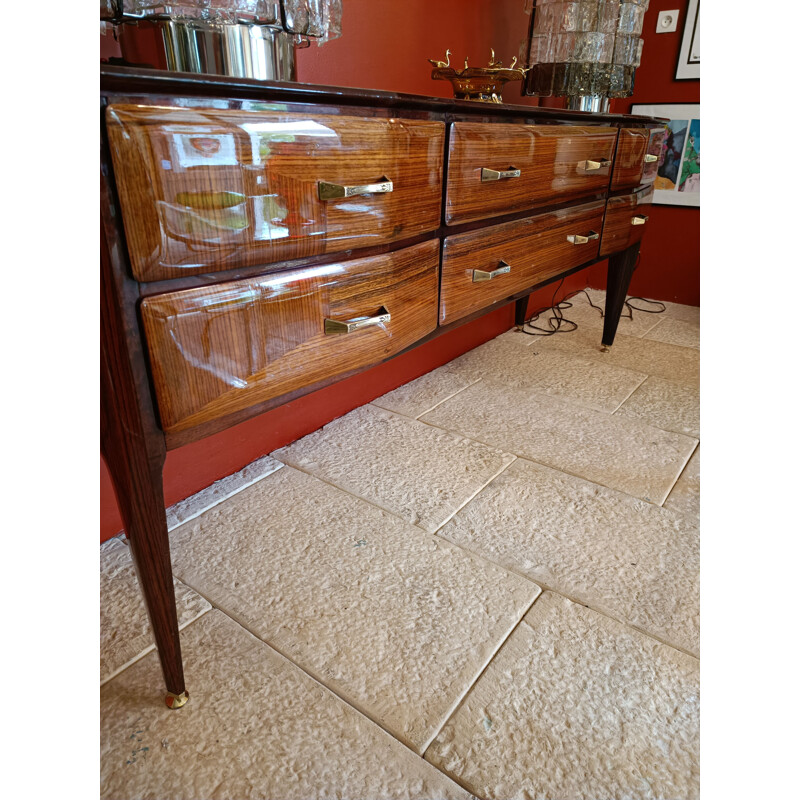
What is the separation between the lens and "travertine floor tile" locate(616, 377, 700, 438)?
5.48 feet

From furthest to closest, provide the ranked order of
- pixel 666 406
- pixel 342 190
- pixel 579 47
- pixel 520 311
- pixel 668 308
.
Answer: pixel 668 308, pixel 520 311, pixel 579 47, pixel 666 406, pixel 342 190

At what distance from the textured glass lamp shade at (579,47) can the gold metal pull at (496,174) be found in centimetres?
107

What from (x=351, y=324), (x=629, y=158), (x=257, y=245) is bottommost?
(x=351, y=324)

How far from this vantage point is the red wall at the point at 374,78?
1.32m

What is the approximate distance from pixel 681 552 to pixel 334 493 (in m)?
0.76

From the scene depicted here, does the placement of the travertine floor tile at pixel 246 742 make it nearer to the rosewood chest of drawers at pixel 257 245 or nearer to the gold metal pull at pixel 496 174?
the rosewood chest of drawers at pixel 257 245

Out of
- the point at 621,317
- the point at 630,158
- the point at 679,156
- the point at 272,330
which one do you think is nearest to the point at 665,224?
the point at 679,156

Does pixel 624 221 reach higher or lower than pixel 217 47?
lower

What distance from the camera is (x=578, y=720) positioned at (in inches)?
32.9

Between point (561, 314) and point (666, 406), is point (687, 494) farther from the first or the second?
point (561, 314)

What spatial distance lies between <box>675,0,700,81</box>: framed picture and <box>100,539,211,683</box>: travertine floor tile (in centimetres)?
287

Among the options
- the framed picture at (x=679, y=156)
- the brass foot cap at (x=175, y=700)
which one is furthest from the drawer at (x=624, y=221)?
the brass foot cap at (x=175, y=700)

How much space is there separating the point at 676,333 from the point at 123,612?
232 centimetres

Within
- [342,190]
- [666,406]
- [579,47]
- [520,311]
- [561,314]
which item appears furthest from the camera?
[561,314]
